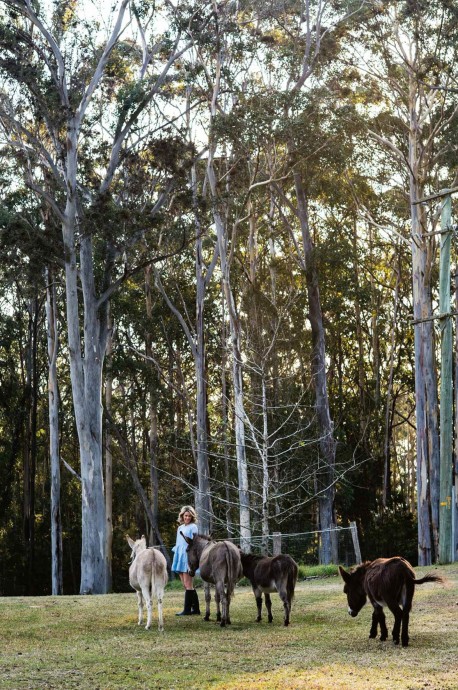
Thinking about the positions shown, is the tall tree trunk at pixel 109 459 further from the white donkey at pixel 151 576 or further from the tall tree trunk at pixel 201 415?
the white donkey at pixel 151 576

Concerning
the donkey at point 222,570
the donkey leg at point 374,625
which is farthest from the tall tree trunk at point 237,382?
the donkey leg at point 374,625

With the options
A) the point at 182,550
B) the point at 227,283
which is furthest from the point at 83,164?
the point at 182,550

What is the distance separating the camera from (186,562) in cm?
1295

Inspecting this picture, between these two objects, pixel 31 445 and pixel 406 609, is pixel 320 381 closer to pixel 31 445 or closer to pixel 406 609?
Result: pixel 31 445

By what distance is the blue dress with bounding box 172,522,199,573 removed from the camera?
12940 mm

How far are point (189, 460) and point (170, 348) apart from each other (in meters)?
4.42

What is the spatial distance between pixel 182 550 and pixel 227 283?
53.0ft

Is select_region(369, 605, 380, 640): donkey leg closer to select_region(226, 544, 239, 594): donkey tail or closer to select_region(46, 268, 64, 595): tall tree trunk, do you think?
select_region(226, 544, 239, 594): donkey tail

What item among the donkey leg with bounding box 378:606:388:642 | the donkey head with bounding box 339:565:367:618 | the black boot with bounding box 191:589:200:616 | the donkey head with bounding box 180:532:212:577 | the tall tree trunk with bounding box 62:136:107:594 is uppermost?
the tall tree trunk with bounding box 62:136:107:594

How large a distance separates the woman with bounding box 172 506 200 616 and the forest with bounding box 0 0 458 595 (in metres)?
7.25

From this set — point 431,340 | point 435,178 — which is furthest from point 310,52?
point 431,340

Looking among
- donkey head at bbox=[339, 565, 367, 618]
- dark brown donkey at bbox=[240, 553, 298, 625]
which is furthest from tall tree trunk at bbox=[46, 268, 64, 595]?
donkey head at bbox=[339, 565, 367, 618]

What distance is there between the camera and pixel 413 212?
96.4 feet

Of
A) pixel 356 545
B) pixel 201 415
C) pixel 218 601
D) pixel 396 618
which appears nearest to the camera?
pixel 396 618
